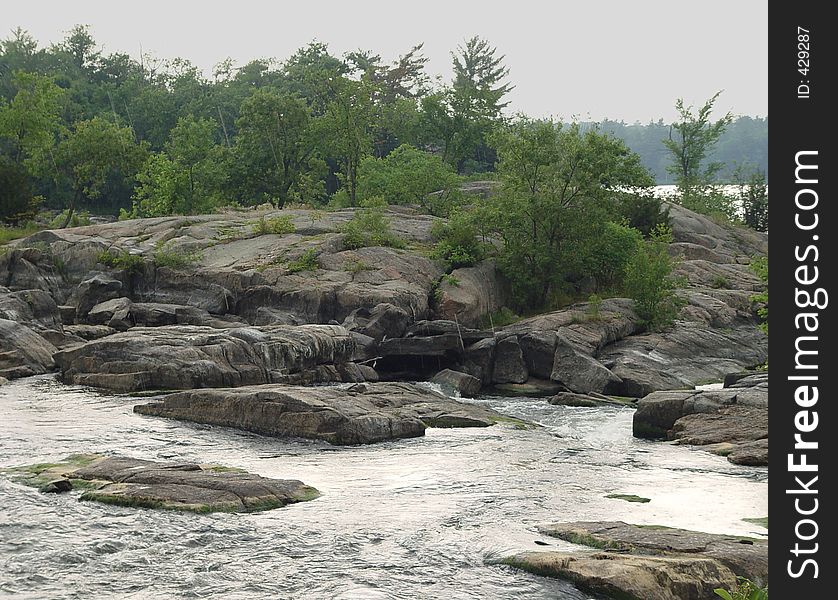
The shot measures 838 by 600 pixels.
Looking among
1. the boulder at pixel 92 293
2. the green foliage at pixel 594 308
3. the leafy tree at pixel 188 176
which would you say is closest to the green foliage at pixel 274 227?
the boulder at pixel 92 293

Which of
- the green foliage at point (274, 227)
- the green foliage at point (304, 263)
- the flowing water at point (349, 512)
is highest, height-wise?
the green foliage at point (274, 227)

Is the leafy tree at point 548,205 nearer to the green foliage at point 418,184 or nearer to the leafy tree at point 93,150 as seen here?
the green foliage at point 418,184

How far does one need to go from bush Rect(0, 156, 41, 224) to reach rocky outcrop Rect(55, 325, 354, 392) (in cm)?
2429

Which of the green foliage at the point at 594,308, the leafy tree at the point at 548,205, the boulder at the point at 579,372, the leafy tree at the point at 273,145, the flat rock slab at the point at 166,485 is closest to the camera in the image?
the flat rock slab at the point at 166,485

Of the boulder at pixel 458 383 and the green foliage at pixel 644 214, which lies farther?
the green foliage at pixel 644 214

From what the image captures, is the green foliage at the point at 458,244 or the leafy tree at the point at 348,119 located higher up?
the leafy tree at the point at 348,119

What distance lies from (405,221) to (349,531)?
32197 mm

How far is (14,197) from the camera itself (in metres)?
48.1

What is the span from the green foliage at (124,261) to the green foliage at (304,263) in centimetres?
622
